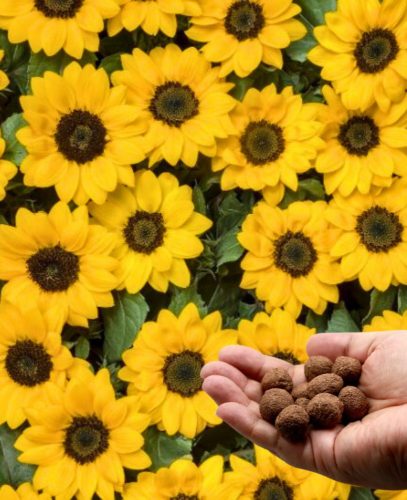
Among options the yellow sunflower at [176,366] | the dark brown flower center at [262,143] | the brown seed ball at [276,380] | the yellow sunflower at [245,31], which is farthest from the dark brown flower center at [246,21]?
the brown seed ball at [276,380]

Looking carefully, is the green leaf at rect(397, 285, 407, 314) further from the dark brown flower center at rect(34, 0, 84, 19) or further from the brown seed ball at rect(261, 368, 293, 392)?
the dark brown flower center at rect(34, 0, 84, 19)

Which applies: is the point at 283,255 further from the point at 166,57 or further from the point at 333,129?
the point at 166,57

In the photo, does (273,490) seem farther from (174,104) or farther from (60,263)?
(174,104)

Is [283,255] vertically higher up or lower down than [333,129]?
lower down

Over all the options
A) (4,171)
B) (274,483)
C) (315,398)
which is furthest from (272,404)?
(4,171)

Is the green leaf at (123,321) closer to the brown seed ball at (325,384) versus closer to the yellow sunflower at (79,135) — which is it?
Answer: the yellow sunflower at (79,135)

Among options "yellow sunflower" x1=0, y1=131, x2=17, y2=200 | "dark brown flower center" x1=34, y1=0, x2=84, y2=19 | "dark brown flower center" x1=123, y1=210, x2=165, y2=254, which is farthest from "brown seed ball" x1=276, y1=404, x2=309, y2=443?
"dark brown flower center" x1=34, y1=0, x2=84, y2=19

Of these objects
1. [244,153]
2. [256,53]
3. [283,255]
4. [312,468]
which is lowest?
[312,468]

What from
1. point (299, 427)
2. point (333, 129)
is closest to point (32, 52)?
point (333, 129)

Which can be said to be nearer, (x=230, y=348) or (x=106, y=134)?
(x=230, y=348)
